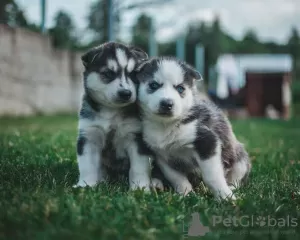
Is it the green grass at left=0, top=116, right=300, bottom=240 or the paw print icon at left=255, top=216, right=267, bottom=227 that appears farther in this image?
the paw print icon at left=255, top=216, right=267, bottom=227

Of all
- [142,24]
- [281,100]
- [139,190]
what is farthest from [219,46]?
[139,190]

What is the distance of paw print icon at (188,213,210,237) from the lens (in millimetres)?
2730

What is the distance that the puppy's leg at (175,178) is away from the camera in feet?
13.0

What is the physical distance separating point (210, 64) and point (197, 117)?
40.8m

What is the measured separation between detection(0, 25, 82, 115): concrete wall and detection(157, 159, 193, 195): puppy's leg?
7257 millimetres

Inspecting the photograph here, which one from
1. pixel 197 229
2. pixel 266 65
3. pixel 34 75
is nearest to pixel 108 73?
pixel 197 229

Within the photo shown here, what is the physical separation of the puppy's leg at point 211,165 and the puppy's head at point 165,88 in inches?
12.9

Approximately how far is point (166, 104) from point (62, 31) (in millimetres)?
11270

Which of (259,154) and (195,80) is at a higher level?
(195,80)

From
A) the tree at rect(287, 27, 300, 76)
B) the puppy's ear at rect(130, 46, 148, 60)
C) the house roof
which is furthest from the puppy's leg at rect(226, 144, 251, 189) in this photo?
the tree at rect(287, 27, 300, 76)

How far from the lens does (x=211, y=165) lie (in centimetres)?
365

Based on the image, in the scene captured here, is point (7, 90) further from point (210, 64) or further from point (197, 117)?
point (210, 64)

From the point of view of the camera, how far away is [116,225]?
268cm

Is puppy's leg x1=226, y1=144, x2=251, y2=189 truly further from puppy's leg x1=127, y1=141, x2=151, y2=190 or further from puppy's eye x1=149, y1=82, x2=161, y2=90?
puppy's eye x1=149, y1=82, x2=161, y2=90
